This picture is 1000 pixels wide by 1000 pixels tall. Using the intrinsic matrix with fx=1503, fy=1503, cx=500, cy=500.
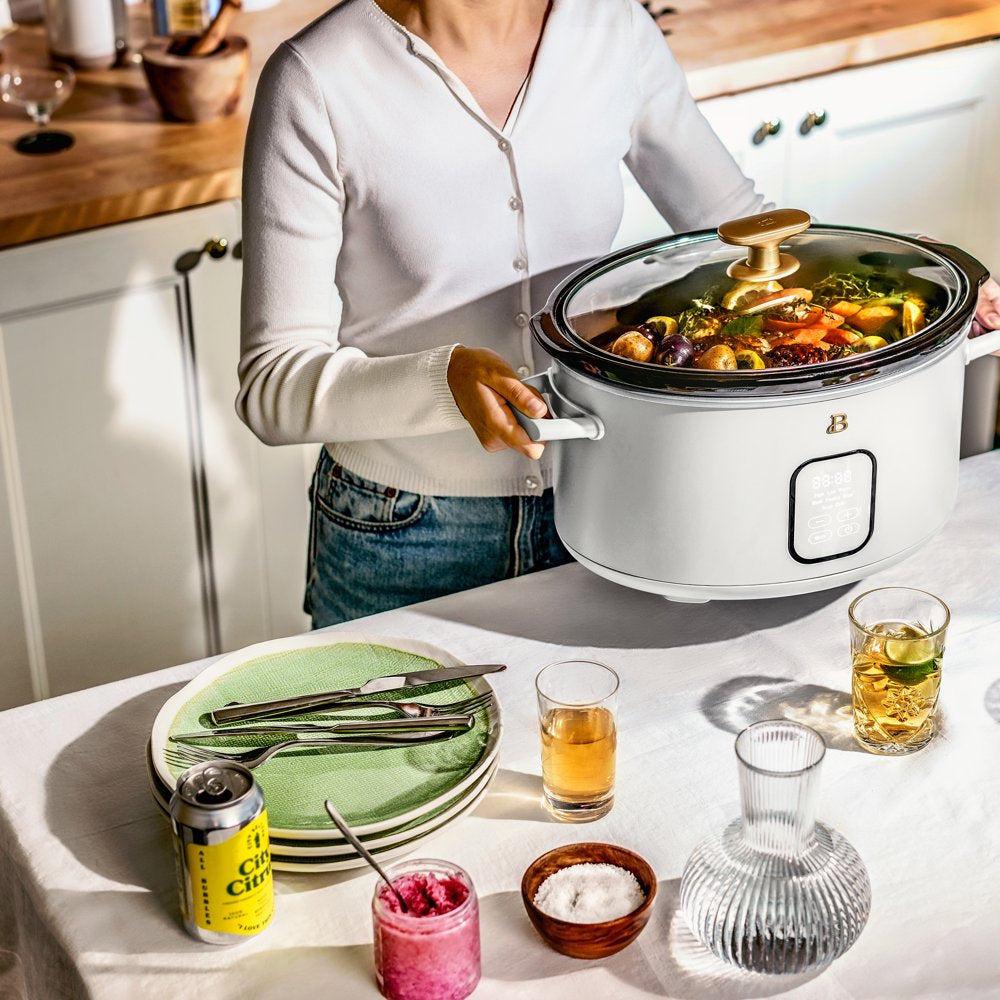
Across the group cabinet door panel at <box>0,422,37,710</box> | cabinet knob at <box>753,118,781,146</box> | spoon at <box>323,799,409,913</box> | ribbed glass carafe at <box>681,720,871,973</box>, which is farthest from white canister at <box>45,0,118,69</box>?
ribbed glass carafe at <box>681,720,871,973</box>

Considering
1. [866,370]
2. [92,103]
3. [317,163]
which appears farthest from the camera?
[92,103]

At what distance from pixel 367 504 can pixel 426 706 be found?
A: 355mm

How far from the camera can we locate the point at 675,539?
1.09 m

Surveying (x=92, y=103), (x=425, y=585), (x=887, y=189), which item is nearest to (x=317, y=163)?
(x=425, y=585)

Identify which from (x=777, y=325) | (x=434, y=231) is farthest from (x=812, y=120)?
(x=777, y=325)

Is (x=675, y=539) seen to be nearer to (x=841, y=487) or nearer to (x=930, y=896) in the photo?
(x=841, y=487)

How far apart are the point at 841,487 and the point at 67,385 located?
1225 millimetres

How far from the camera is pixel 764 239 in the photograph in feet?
3.64

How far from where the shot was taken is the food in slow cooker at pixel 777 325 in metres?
1.05

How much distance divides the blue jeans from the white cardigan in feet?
0.07

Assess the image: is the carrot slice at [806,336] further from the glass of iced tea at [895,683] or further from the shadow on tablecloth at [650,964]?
the shadow on tablecloth at [650,964]

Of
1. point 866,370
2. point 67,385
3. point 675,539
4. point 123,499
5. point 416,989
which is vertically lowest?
point 123,499

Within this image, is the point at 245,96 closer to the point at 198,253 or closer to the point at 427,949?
the point at 198,253

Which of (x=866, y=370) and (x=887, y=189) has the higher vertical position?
(x=866, y=370)
